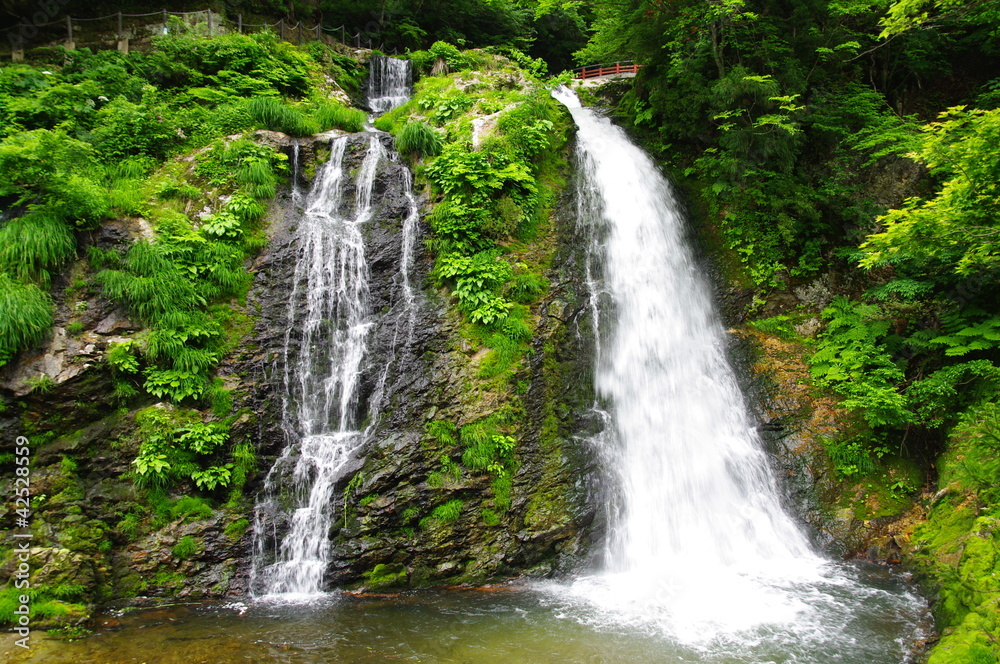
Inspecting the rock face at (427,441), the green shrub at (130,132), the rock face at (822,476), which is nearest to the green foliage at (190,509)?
the rock face at (427,441)

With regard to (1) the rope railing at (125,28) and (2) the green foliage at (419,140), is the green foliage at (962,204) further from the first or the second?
(1) the rope railing at (125,28)

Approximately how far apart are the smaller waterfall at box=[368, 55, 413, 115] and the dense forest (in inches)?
34.5

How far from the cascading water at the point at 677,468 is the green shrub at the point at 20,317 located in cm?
787

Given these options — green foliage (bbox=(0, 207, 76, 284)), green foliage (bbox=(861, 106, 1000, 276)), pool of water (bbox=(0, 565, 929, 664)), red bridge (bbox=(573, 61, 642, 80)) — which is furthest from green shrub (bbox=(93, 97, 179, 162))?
red bridge (bbox=(573, 61, 642, 80))

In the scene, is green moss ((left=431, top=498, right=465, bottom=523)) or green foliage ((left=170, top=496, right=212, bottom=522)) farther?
green moss ((left=431, top=498, right=465, bottom=523))

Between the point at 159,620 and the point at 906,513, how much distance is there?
34.1 feet

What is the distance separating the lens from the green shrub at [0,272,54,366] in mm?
6242

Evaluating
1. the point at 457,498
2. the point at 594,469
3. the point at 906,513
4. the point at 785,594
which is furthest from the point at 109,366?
the point at 906,513

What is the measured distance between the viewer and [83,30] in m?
13.2

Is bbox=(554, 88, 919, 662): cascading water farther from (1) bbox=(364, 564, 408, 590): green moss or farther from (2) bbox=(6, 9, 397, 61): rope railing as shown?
(2) bbox=(6, 9, 397, 61): rope railing

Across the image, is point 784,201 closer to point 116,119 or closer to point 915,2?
point 915,2

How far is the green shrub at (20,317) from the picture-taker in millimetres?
6242

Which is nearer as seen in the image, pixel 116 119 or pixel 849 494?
pixel 849 494

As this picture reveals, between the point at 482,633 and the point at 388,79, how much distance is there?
15.1 meters
